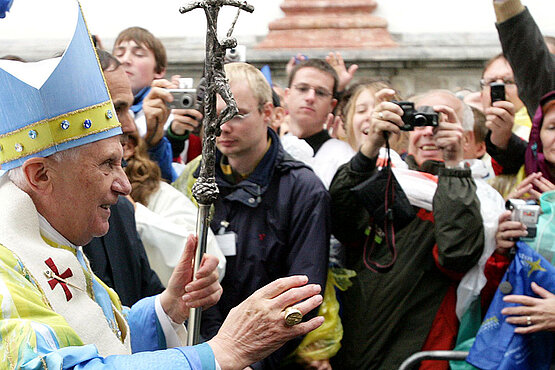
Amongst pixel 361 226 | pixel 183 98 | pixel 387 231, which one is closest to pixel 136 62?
pixel 183 98

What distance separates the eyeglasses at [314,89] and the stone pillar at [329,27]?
4.18 m

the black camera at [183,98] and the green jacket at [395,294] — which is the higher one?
the black camera at [183,98]

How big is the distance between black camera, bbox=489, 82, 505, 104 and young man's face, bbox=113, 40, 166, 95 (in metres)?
2.09

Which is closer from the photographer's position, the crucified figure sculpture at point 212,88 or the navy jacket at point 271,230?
the crucified figure sculpture at point 212,88

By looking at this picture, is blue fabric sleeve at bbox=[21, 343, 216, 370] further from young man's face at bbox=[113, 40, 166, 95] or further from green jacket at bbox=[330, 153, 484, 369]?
young man's face at bbox=[113, 40, 166, 95]

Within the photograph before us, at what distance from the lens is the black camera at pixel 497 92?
4.04 meters

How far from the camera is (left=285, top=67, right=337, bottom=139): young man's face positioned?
4.74 metres

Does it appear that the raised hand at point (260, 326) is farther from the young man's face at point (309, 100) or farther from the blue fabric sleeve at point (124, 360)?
the young man's face at point (309, 100)

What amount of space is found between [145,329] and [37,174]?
2.61 ft

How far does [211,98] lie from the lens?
7.92 feet

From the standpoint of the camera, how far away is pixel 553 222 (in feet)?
11.5

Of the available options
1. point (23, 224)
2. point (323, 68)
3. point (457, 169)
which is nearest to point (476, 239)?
point (457, 169)

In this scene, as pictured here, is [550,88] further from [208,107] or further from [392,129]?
[208,107]

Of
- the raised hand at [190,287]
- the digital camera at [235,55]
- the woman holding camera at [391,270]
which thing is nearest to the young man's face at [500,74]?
the woman holding camera at [391,270]
